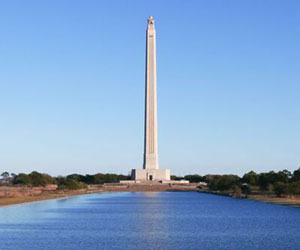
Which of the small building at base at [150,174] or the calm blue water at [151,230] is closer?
the calm blue water at [151,230]

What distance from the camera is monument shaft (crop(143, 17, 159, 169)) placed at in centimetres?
10975

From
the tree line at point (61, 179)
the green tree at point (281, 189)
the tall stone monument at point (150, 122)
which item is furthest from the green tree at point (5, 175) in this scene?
the green tree at point (281, 189)

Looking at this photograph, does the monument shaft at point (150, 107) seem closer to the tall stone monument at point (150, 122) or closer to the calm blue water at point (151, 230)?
the tall stone monument at point (150, 122)

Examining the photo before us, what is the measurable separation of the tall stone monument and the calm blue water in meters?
56.4

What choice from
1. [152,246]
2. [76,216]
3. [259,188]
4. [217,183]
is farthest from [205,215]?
[217,183]

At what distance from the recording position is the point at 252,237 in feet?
113

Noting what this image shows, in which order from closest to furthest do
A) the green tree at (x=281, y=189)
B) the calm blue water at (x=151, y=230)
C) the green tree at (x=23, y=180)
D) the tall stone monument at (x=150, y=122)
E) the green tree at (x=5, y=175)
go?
the calm blue water at (x=151, y=230), the green tree at (x=281, y=189), the tall stone monument at (x=150, y=122), the green tree at (x=23, y=180), the green tree at (x=5, y=175)

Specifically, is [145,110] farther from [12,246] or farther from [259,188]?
[12,246]

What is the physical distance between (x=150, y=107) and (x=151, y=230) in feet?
240

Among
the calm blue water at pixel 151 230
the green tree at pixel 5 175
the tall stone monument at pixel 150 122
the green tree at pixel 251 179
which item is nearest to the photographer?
the calm blue water at pixel 151 230

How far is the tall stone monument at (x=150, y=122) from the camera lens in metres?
110

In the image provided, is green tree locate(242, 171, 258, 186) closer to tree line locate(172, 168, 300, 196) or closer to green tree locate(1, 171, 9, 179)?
tree line locate(172, 168, 300, 196)

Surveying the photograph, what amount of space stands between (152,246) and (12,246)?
583 cm

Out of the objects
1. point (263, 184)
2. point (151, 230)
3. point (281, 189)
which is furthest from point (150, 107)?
point (151, 230)
